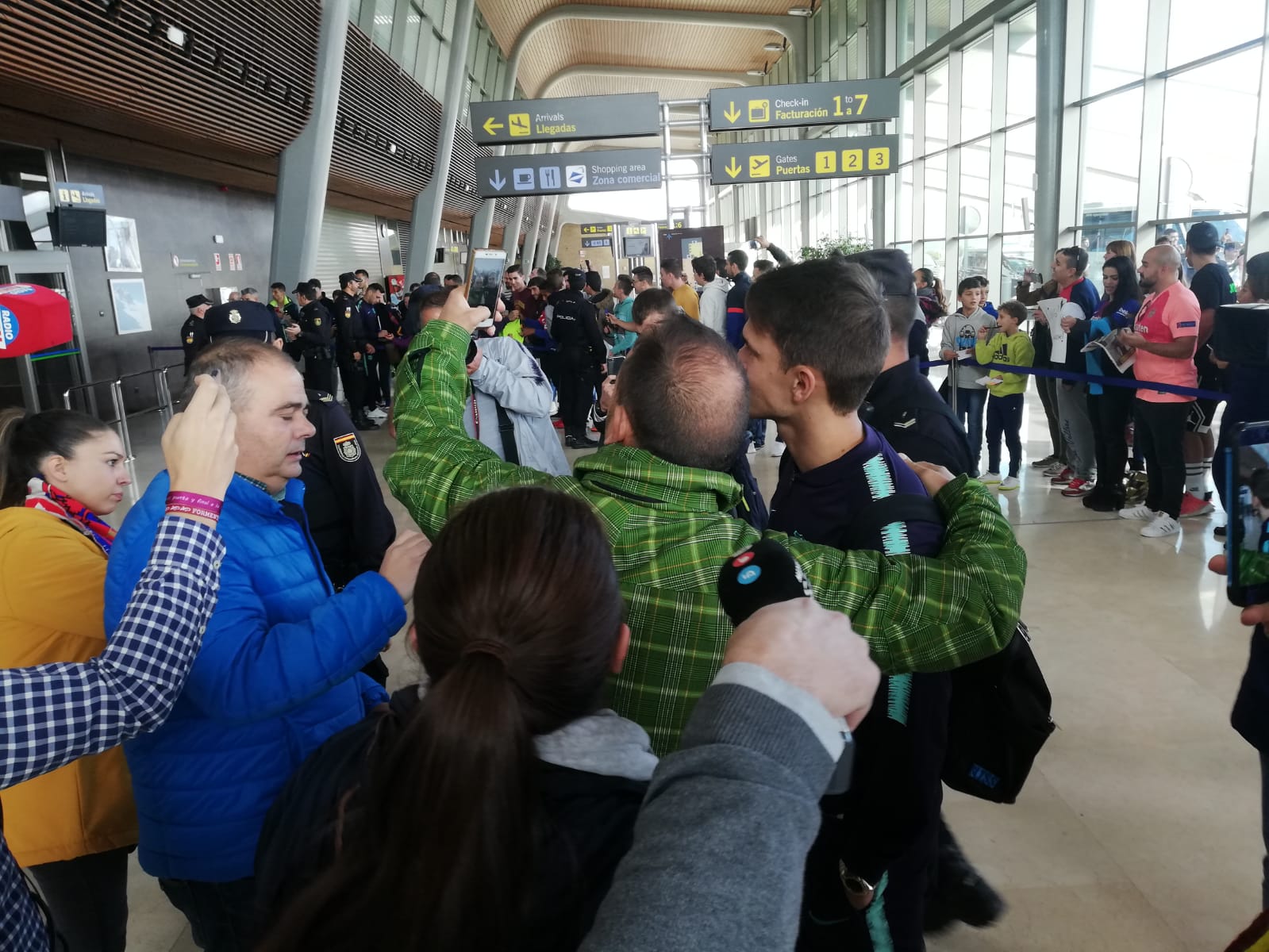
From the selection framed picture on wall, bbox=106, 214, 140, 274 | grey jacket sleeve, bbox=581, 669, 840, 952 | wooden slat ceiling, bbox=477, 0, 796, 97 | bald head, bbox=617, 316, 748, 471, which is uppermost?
wooden slat ceiling, bbox=477, 0, 796, 97

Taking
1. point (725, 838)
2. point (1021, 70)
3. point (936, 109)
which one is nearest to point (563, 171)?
point (1021, 70)

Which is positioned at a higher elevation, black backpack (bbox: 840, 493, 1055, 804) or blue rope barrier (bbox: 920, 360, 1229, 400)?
blue rope barrier (bbox: 920, 360, 1229, 400)

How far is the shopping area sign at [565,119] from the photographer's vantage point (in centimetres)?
1198

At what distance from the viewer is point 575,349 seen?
9.22 metres

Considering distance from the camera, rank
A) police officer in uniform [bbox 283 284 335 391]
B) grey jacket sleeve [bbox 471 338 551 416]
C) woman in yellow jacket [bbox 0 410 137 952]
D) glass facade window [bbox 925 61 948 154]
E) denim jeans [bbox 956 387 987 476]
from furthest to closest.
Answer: glass facade window [bbox 925 61 948 154]
police officer in uniform [bbox 283 284 335 391]
denim jeans [bbox 956 387 987 476]
grey jacket sleeve [bbox 471 338 551 416]
woman in yellow jacket [bbox 0 410 137 952]

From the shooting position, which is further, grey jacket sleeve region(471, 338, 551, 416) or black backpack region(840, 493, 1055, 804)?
grey jacket sleeve region(471, 338, 551, 416)

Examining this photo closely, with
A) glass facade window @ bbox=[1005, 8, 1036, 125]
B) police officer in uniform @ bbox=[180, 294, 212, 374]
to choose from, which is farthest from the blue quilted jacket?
glass facade window @ bbox=[1005, 8, 1036, 125]

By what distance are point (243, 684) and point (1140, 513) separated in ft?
20.0

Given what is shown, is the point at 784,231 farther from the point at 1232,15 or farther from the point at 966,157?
the point at 1232,15

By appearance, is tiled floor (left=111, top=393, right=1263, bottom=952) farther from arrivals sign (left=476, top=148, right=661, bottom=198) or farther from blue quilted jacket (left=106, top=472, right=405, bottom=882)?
arrivals sign (left=476, top=148, right=661, bottom=198)

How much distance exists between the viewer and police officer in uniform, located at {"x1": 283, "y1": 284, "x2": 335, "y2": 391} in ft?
32.6

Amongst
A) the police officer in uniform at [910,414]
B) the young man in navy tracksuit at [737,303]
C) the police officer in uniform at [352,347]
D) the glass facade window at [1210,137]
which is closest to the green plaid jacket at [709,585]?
the police officer in uniform at [910,414]

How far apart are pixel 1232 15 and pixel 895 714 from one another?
10.1 meters

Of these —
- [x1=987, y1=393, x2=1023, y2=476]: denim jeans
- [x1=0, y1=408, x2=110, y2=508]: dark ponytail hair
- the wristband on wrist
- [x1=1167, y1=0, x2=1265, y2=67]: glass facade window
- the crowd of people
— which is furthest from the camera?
[x1=1167, y1=0, x2=1265, y2=67]: glass facade window
